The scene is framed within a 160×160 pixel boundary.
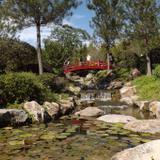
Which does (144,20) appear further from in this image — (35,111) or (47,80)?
(35,111)

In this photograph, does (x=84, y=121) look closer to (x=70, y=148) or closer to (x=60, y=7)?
(x=70, y=148)

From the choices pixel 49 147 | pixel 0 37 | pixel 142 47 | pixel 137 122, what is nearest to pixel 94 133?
pixel 137 122

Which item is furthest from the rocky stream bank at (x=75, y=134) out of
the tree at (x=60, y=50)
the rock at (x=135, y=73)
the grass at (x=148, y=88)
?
the tree at (x=60, y=50)

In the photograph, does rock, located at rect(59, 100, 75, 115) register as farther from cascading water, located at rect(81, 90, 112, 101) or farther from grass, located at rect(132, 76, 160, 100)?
cascading water, located at rect(81, 90, 112, 101)

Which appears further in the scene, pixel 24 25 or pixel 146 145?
pixel 24 25

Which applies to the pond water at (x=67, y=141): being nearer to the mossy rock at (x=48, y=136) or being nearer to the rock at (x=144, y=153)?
the mossy rock at (x=48, y=136)

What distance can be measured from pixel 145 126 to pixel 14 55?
20.3 metres

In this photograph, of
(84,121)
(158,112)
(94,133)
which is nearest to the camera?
(94,133)

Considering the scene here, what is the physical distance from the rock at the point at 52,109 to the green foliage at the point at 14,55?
432 inches

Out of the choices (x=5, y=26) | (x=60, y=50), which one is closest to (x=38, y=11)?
(x=5, y=26)

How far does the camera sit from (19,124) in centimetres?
1912

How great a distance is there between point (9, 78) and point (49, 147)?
28.2 ft

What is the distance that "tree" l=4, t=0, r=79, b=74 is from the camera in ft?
111

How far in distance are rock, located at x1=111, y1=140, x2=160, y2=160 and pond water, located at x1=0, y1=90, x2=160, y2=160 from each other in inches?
44.4
